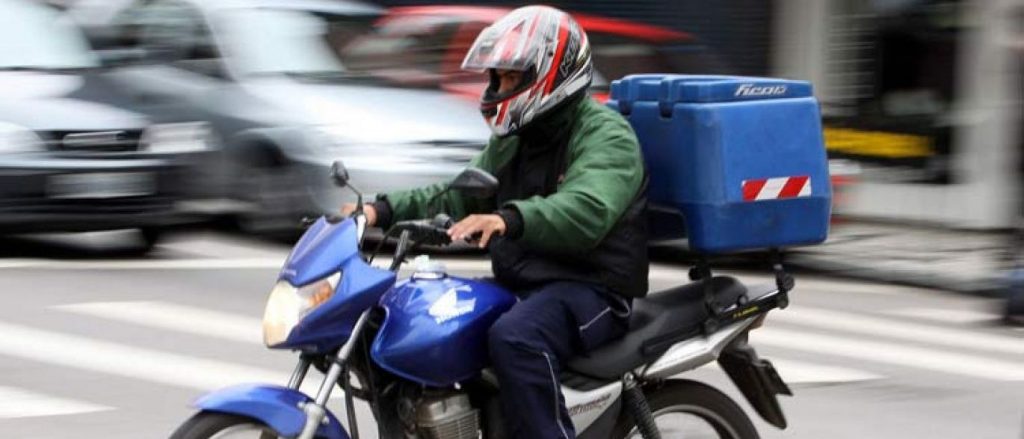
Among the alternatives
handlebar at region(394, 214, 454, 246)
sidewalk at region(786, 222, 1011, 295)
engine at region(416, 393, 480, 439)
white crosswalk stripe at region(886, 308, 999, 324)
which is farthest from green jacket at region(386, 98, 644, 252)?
sidewalk at region(786, 222, 1011, 295)

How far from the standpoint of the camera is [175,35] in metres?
13.3

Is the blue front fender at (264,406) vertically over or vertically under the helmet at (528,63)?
under

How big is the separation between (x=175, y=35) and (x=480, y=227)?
29.4ft

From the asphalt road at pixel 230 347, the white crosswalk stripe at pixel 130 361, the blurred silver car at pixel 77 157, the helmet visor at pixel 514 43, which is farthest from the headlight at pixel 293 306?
the blurred silver car at pixel 77 157

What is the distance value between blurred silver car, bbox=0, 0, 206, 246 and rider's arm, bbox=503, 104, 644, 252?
268 inches

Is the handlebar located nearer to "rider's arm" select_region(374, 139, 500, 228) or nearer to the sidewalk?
"rider's arm" select_region(374, 139, 500, 228)

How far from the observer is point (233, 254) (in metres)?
12.4

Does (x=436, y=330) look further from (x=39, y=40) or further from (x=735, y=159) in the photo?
(x=39, y=40)

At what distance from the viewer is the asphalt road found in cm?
760

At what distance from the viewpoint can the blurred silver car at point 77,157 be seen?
11.2 m

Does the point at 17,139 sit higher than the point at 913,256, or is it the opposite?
the point at 17,139

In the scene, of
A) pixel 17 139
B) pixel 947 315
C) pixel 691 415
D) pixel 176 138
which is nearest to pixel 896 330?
pixel 947 315

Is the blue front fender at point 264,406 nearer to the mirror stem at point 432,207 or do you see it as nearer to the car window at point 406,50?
the mirror stem at point 432,207

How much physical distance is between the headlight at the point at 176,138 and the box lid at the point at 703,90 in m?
6.60
